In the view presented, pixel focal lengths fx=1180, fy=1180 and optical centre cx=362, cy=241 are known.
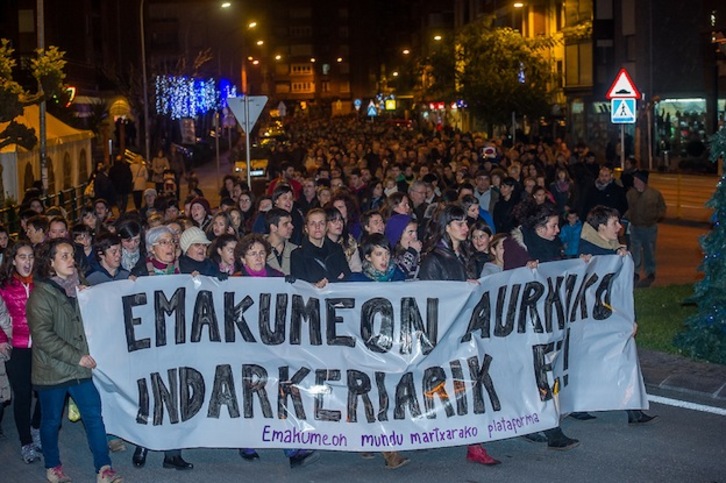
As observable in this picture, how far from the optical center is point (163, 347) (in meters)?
7.94

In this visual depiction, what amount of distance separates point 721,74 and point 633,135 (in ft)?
18.2

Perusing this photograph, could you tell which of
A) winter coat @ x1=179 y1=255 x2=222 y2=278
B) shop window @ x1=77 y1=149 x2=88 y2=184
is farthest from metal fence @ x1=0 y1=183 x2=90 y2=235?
winter coat @ x1=179 y1=255 x2=222 y2=278

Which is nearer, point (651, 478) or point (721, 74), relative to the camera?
point (651, 478)

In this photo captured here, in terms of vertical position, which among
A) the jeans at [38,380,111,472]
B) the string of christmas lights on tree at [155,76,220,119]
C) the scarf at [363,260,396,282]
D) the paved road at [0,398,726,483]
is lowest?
the paved road at [0,398,726,483]

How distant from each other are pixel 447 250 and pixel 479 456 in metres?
1.54

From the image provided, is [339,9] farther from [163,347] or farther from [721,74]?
[163,347]

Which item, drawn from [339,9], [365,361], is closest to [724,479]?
[365,361]

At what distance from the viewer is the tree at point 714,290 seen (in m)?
10.7

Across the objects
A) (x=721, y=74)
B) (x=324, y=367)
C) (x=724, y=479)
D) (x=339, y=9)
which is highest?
(x=339, y=9)

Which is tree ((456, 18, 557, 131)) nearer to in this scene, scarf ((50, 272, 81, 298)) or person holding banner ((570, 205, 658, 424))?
person holding banner ((570, 205, 658, 424))

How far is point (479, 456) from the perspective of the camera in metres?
7.96

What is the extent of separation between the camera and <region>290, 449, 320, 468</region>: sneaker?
7.98 m

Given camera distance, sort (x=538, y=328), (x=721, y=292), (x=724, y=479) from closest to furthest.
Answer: (x=724, y=479)
(x=538, y=328)
(x=721, y=292)

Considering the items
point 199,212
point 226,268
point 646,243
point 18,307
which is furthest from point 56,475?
Result: point 646,243
